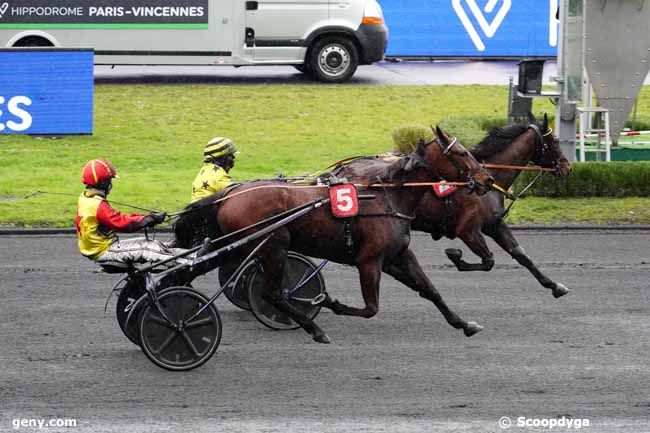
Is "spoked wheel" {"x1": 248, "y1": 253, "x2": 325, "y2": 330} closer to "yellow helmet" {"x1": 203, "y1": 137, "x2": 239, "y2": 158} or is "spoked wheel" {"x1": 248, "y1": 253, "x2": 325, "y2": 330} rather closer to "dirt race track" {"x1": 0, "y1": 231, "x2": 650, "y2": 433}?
"dirt race track" {"x1": 0, "y1": 231, "x2": 650, "y2": 433}

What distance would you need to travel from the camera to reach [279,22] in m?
21.7

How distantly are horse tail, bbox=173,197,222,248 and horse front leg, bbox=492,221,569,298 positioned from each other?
2.87 m

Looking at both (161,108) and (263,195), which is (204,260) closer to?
(263,195)

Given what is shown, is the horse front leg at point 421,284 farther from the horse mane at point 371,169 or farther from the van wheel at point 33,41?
the van wheel at point 33,41

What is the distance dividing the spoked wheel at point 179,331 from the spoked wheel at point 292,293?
103cm

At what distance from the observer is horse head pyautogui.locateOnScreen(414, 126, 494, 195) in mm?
9297

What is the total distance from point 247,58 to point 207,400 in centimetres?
1420

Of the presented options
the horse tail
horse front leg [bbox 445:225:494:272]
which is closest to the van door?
horse front leg [bbox 445:225:494:272]

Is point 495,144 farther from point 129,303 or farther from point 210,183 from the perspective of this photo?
point 129,303

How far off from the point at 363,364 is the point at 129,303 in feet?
5.83

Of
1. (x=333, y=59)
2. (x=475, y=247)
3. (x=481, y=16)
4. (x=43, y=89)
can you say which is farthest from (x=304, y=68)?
(x=475, y=247)

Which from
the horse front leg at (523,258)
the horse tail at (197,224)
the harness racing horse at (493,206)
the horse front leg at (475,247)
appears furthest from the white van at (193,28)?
the horse tail at (197,224)

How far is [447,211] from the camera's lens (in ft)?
35.2

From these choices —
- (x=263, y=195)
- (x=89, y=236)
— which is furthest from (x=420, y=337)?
(x=89, y=236)
